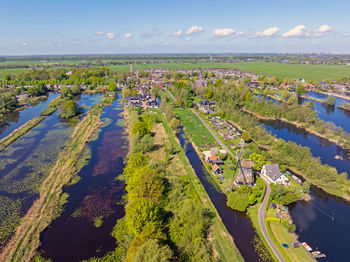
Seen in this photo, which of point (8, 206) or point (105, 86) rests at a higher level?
point (105, 86)

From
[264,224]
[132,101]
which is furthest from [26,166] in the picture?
[132,101]

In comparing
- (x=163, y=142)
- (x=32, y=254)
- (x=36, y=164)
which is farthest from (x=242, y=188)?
(x=36, y=164)

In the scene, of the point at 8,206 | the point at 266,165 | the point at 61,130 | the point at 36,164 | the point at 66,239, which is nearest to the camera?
the point at 66,239

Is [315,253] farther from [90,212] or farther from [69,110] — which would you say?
[69,110]

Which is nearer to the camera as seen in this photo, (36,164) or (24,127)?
(36,164)

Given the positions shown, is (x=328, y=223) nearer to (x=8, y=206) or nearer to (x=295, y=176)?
(x=295, y=176)

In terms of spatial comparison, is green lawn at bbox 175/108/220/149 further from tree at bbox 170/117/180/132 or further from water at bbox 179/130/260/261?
water at bbox 179/130/260/261

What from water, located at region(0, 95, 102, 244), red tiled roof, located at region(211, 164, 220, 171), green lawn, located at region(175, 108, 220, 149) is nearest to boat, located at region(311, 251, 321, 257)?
red tiled roof, located at region(211, 164, 220, 171)
